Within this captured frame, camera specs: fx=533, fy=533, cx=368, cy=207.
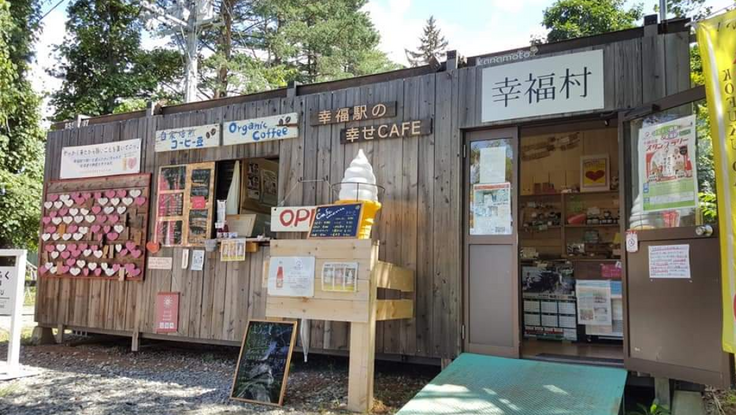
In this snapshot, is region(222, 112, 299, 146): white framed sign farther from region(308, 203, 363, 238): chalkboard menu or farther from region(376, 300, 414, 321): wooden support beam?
region(376, 300, 414, 321): wooden support beam

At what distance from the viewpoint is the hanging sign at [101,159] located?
6684 mm

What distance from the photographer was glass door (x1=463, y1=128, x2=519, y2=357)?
4.41m

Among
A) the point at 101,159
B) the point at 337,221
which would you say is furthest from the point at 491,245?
the point at 101,159

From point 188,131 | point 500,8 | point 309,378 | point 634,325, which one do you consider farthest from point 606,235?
point 500,8

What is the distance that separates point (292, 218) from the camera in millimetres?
Answer: 5457

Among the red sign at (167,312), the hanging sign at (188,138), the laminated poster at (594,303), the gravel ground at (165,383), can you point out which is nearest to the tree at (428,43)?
the hanging sign at (188,138)

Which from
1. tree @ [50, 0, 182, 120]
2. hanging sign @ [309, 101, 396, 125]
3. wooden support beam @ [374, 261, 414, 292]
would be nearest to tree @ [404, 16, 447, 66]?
tree @ [50, 0, 182, 120]

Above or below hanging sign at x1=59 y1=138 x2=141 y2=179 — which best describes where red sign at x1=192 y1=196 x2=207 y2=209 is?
below

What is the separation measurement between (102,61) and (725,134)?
17.4 meters

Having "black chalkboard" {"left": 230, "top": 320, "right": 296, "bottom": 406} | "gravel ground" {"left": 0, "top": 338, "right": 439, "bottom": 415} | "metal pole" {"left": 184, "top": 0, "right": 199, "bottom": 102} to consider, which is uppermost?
"metal pole" {"left": 184, "top": 0, "right": 199, "bottom": 102}

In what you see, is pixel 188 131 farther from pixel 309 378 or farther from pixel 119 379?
pixel 309 378

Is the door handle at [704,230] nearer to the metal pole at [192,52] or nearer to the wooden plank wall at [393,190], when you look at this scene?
the wooden plank wall at [393,190]

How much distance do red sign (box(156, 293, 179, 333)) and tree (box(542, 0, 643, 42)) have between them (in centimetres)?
1498

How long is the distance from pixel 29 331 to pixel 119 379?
431 centimetres
